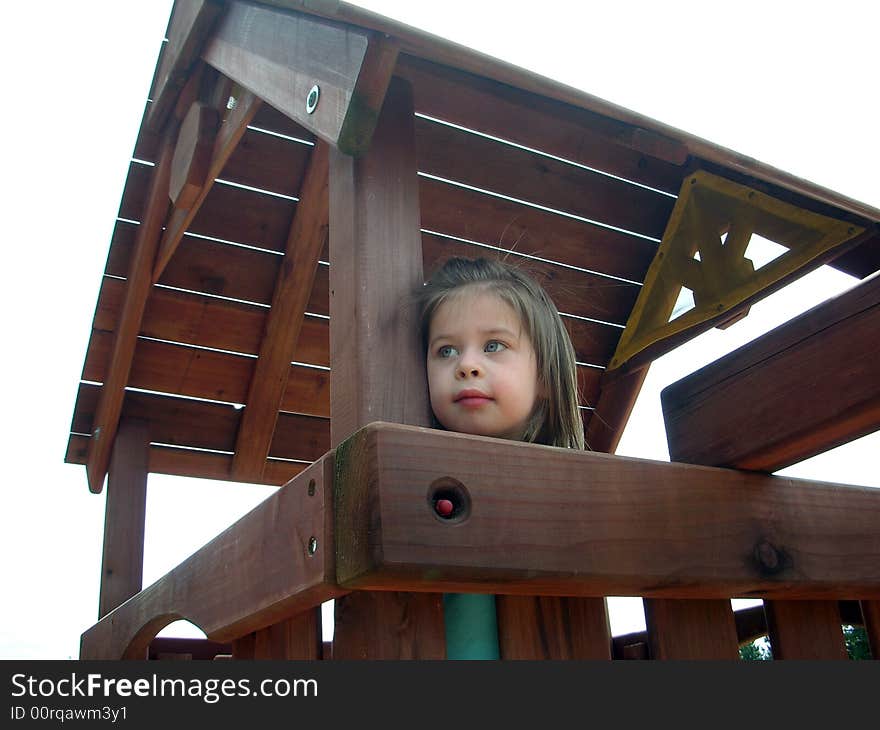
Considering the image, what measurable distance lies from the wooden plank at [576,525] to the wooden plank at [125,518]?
208 centimetres

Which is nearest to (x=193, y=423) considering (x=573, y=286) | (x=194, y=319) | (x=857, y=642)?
(x=194, y=319)

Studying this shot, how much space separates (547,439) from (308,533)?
789 mm

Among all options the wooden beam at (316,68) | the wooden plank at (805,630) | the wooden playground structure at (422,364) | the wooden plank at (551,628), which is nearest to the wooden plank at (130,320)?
the wooden playground structure at (422,364)

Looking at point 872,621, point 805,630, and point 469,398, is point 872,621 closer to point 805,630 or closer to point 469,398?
point 805,630

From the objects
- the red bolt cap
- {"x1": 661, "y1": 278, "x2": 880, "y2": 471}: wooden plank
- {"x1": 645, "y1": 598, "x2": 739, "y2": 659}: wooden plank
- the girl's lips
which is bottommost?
{"x1": 645, "y1": 598, "x2": 739, "y2": 659}: wooden plank

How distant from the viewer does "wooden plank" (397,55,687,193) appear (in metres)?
1.80

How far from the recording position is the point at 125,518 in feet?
10.1

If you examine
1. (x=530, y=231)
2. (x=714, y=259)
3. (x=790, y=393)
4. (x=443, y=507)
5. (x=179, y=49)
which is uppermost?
(x=179, y=49)

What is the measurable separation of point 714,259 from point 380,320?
1.73 meters

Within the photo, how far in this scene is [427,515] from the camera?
43.4 inches

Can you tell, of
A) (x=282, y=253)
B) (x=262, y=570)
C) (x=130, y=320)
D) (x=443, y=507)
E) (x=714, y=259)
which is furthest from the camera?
(x=282, y=253)

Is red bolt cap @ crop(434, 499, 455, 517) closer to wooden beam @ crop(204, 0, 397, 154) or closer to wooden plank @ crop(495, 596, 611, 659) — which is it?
wooden plank @ crop(495, 596, 611, 659)

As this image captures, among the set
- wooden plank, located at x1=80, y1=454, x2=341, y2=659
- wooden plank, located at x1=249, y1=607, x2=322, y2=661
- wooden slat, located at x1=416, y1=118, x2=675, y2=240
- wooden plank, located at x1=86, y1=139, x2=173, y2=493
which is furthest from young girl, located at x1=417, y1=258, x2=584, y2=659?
wooden plank, located at x1=86, y1=139, x2=173, y2=493

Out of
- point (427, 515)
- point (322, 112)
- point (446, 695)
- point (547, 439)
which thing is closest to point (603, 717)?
point (446, 695)
